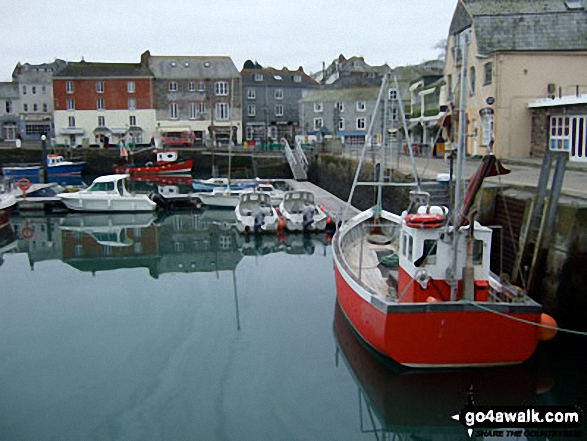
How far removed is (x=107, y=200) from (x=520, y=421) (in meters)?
23.2

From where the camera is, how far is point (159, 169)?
4716 centimetres

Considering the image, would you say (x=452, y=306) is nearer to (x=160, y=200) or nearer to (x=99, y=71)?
(x=160, y=200)

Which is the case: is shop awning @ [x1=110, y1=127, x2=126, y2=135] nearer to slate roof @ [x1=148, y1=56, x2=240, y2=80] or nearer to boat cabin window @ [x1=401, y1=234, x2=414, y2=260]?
slate roof @ [x1=148, y1=56, x2=240, y2=80]

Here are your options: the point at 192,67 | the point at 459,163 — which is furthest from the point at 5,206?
the point at 192,67

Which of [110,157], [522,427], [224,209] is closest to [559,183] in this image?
[522,427]

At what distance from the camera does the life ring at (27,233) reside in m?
24.3

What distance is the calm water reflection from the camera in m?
8.88

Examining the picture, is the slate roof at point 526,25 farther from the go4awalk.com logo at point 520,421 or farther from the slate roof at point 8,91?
the slate roof at point 8,91

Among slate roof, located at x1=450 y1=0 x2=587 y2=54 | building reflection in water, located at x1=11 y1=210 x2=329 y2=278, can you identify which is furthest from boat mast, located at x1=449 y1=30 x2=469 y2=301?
slate roof, located at x1=450 y1=0 x2=587 y2=54

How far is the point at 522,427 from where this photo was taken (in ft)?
29.4

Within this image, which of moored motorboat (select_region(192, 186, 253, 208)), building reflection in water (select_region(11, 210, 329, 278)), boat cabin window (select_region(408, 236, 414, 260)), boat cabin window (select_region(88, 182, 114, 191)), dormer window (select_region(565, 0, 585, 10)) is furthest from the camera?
moored motorboat (select_region(192, 186, 253, 208))

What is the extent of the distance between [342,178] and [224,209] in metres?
6.17

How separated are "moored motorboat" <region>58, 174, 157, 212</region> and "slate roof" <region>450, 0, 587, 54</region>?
1641cm

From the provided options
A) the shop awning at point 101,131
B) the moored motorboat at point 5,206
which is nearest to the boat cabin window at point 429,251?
the moored motorboat at point 5,206
